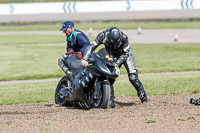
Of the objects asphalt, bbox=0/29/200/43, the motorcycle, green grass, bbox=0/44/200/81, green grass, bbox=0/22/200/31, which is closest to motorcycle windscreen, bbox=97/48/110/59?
the motorcycle

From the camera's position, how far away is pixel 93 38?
30.2 metres

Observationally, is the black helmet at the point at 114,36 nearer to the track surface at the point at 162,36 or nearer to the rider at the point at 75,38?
the rider at the point at 75,38

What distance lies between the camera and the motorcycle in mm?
8828

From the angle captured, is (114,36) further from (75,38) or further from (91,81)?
(75,38)

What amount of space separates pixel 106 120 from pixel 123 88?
5459 millimetres

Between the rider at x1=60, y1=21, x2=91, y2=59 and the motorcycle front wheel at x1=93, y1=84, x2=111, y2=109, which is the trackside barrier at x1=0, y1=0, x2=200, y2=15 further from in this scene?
the motorcycle front wheel at x1=93, y1=84, x2=111, y2=109

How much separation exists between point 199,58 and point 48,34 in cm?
1744

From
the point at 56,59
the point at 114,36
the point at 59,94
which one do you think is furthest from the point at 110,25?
the point at 114,36

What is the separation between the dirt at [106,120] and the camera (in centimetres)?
723

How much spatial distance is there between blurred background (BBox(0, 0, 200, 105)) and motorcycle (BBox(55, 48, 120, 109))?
1808 millimetres

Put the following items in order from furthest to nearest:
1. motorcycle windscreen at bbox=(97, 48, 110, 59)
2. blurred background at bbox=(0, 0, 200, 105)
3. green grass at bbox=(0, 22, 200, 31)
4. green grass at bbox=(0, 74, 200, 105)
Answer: green grass at bbox=(0, 22, 200, 31) → blurred background at bbox=(0, 0, 200, 105) → green grass at bbox=(0, 74, 200, 105) → motorcycle windscreen at bbox=(97, 48, 110, 59)

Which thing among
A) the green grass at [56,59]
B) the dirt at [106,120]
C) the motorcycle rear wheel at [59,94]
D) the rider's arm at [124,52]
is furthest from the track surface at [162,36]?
the dirt at [106,120]

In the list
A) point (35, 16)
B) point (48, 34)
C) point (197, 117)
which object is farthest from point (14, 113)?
point (35, 16)

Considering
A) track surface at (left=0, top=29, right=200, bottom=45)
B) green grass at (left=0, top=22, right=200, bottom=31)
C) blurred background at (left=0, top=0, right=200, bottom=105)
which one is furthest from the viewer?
green grass at (left=0, top=22, right=200, bottom=31)
